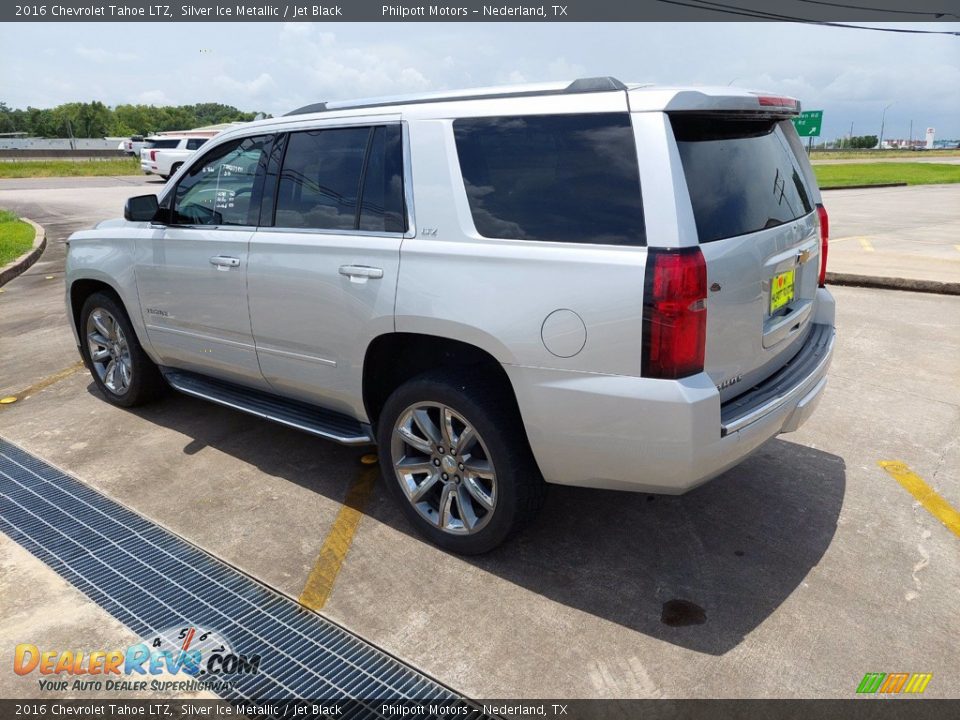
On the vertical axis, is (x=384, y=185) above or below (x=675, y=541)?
above

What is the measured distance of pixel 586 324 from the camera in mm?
2744

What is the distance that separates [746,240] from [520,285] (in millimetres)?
888

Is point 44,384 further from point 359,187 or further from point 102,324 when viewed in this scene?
point 359,187

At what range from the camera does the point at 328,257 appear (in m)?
3.55

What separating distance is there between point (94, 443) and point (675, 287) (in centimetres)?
387

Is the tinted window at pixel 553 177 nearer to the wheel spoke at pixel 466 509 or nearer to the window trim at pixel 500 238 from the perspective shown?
the window trim at pixel 500 238

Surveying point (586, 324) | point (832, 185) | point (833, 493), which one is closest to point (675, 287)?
point (586, 324)

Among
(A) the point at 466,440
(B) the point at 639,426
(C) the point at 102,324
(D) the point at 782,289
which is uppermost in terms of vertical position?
(D) the point at 782,289

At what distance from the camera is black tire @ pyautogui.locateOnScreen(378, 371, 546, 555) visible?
309cm

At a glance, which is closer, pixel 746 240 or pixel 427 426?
pixel 746 240

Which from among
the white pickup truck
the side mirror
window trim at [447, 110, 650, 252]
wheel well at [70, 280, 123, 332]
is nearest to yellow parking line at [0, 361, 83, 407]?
wheel well at [70, 280, 123, 332]

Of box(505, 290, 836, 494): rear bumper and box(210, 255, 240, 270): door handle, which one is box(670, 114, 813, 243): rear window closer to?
box(505, 290, 836, 494): rear bumper

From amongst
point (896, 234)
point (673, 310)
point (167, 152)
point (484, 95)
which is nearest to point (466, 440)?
point (673, 310)

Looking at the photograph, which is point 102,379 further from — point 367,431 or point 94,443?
point 367,431
